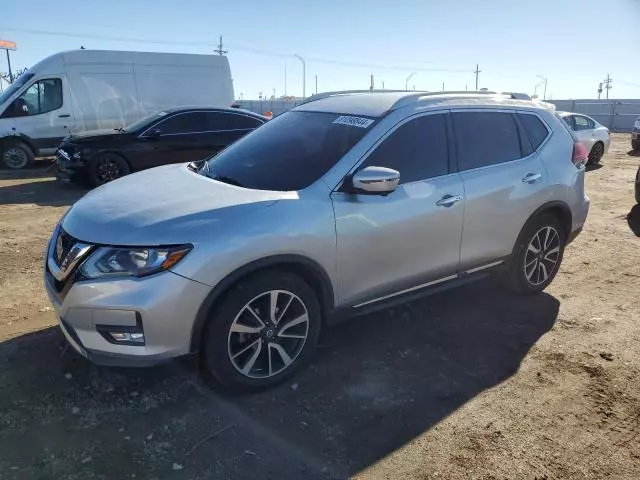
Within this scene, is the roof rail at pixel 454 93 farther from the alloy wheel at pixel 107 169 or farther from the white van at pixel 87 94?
the white van at pixel 87 94

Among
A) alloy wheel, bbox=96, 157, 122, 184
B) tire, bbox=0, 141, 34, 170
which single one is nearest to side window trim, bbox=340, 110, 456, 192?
alloy wheel, bbox=96, 157, 122, 184

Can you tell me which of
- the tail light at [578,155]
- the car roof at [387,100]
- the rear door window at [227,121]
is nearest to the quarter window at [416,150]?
the car roof at [387,100]

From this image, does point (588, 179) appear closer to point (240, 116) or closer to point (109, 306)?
point (240, 116)

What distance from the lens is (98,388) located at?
3.34m

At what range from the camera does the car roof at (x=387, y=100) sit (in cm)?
393

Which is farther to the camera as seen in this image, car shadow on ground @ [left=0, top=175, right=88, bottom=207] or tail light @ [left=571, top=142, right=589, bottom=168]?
car shadow on ground @ [left=0, top=175, right=88, bottom=207]

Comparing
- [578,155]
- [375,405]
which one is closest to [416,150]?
[375,405]

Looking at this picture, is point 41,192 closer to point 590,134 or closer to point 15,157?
point 15,157

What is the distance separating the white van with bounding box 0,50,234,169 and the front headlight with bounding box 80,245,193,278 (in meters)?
11.8

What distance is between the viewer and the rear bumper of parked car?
281 centimetres

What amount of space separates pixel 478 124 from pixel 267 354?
2.54 m

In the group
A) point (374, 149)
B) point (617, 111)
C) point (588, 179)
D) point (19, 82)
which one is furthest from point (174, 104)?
point (617, 111)

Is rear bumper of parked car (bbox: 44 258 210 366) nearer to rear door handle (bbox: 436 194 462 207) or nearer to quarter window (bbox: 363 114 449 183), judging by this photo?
quarter window (bbox: 363 114 449 183)

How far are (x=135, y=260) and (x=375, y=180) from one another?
4.91ft
